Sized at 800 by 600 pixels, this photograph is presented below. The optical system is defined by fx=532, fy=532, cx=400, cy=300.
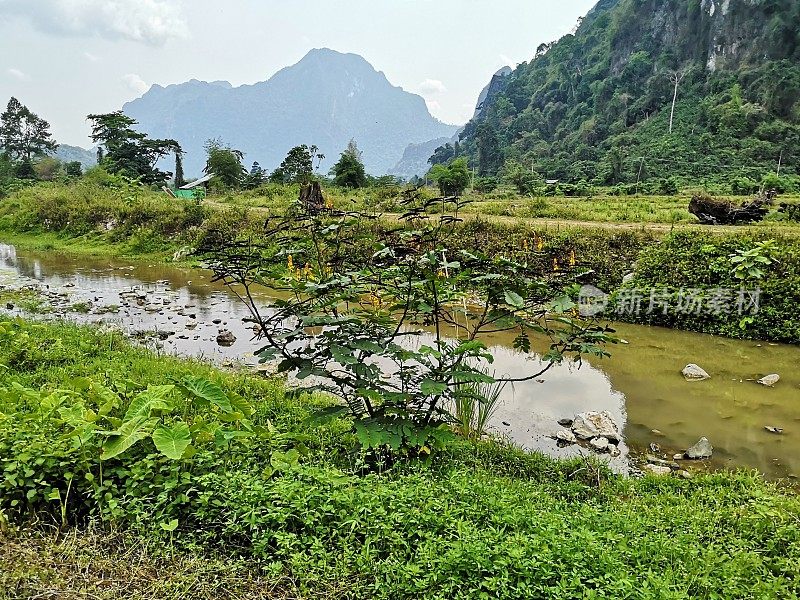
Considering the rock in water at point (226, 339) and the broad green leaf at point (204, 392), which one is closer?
the broad green leaf at point (204, 392)

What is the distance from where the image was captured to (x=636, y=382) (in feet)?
24.0

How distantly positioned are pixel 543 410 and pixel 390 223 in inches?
378

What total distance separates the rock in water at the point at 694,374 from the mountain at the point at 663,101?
31.5 m

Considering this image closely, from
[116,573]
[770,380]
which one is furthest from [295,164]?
[116,573]

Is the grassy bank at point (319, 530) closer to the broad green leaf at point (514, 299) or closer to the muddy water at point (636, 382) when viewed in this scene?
the broad green leaf at point (514, 299)

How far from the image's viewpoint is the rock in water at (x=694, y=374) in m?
7.37

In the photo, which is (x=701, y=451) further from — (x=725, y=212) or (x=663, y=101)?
(x=663, y=101)

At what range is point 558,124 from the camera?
68812mm

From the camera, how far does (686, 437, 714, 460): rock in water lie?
514 centimetres

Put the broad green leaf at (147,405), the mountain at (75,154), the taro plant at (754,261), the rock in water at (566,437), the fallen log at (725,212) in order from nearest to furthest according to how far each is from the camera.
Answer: the broad green leaf at (147,405) → the rock in water at (566,437) → the taro plant at (754,261) → the fallen log at (725,212) → the mountain at (75,154)

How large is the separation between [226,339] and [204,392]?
17.9 ft

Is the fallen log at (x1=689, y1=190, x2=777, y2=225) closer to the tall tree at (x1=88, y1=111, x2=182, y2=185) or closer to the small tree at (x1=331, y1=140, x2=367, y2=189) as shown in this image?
the small tree at (x1=331, y1=140, x2=367, y2=189)

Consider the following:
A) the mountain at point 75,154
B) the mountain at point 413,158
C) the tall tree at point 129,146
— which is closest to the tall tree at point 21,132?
the tall tree at point 129,146

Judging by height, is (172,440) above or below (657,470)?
above
